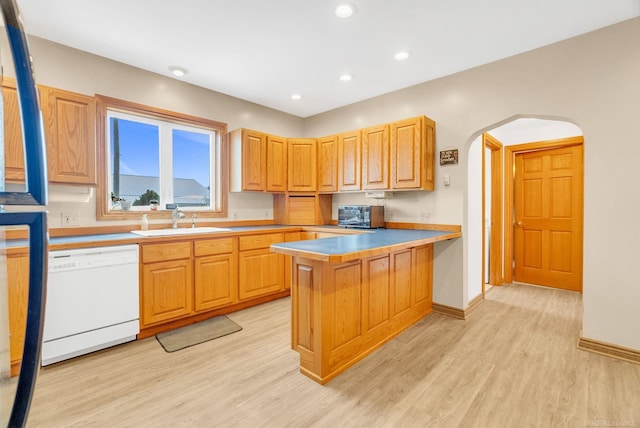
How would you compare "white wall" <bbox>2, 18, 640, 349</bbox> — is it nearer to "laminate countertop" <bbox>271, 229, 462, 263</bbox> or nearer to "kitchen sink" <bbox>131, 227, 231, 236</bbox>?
"kitchen sink" <bbox>131, 227, 231, 236</bbox>

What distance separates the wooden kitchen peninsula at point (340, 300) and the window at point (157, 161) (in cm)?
206

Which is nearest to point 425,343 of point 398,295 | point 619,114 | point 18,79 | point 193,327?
point 398,295

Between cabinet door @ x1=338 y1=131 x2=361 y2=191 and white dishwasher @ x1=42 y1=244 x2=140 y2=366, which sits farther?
cabinet door @ x1=338 y1=131 x2=361 y2=191

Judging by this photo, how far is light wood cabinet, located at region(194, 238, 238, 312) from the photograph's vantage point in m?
3.12

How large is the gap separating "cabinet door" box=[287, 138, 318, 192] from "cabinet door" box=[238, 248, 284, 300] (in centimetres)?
115

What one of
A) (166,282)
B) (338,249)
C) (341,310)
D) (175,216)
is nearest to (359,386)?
(341,310)

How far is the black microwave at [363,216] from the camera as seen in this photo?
12.4 ft

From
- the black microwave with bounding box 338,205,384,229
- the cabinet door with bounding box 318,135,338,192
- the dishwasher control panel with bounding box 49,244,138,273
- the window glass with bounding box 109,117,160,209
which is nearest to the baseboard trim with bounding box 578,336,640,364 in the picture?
the black microwave with bounding box 338,205,384,229

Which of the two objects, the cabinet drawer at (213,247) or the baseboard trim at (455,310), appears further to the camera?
the baseboard trim at (455,310)

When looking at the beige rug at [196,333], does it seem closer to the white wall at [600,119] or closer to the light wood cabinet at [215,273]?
the light wood cabinet at [215,273]

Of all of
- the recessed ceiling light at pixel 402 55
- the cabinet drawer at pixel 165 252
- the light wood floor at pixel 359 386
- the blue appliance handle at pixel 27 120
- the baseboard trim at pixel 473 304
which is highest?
the recessed ceiling light at pixel 402 55

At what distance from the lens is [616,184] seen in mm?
2471

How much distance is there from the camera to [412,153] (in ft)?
11.1

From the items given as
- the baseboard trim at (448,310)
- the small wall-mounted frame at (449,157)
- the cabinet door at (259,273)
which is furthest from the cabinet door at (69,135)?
the baseboard trim at (448,310)
